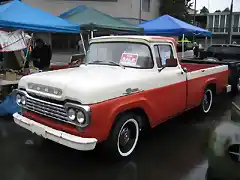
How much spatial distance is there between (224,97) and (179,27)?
4.16 m

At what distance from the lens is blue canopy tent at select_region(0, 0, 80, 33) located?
6277mm

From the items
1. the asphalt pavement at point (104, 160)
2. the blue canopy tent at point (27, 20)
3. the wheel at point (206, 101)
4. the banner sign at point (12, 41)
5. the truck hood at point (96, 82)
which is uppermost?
the blue canopy tent at point (27, 20)

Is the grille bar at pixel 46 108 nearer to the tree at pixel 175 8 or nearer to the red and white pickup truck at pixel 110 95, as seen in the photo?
the red and white pickup truck at pixel 110 95

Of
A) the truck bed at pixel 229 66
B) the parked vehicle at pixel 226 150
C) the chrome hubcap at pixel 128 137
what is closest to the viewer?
the parked vehicle at pixel 226 150

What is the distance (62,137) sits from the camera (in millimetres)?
3426

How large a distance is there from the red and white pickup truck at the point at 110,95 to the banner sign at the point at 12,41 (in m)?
2.62

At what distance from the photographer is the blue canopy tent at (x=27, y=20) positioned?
20.6 ft

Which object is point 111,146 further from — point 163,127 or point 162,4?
point 162,4

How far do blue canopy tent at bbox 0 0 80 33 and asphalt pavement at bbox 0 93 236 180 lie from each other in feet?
8.65

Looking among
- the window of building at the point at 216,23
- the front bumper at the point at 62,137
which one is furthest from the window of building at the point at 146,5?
the window of building at the point at 216,23

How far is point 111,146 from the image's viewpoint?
3691 mm

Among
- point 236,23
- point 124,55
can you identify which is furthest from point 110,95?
point 236,23

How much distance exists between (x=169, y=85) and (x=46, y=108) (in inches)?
86.9

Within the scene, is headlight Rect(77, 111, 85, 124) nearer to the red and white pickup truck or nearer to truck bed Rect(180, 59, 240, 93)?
the red and white pickup truck
